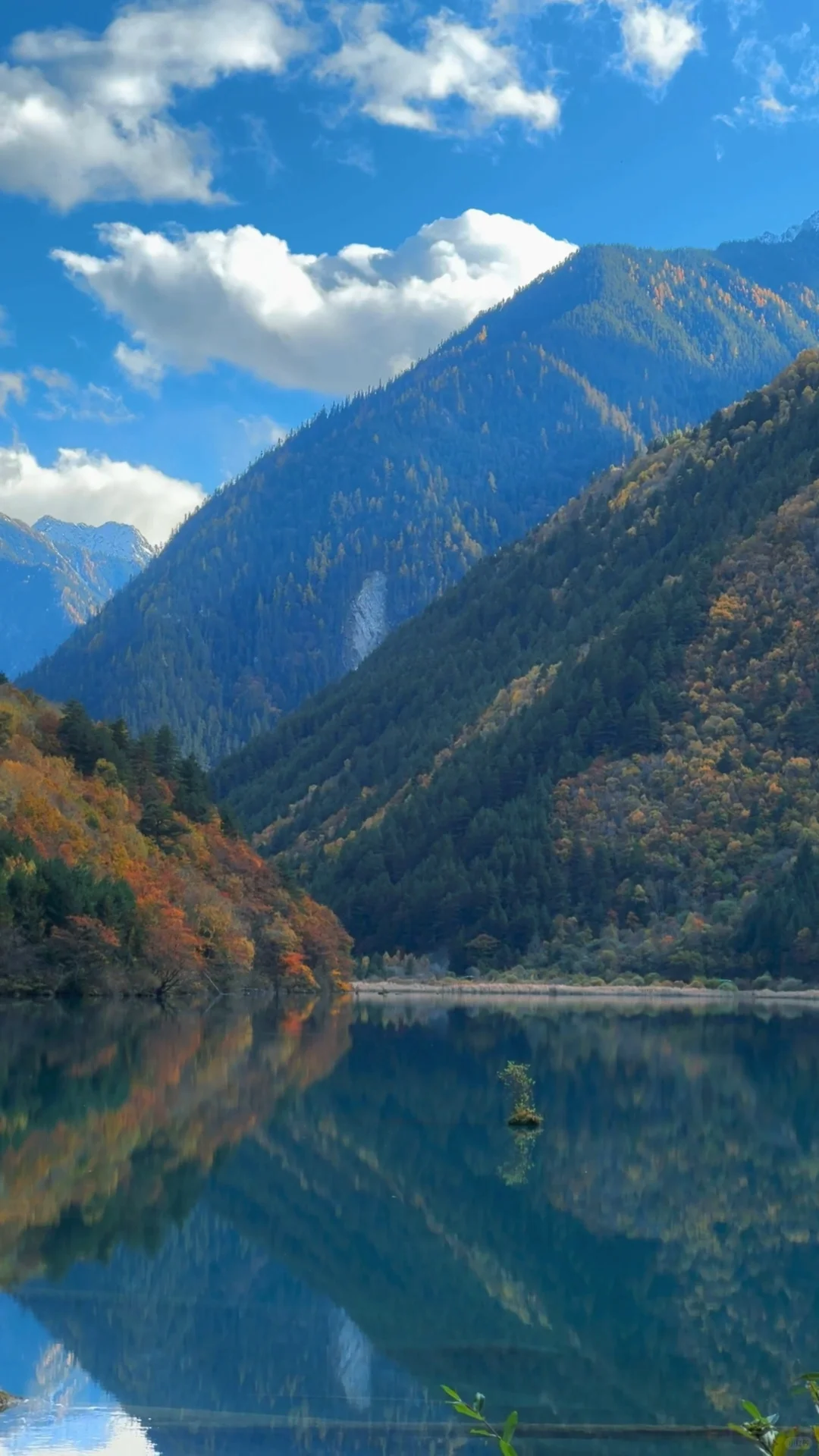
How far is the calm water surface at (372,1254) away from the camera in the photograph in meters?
18.9

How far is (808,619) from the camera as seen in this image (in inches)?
6033

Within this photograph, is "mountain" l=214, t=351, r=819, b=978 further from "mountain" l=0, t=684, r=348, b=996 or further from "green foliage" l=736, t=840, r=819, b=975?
"mountain" l=0, t=684, r=348, b=996

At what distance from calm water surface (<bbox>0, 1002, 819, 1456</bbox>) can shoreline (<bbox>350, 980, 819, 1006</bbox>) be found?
6719cm

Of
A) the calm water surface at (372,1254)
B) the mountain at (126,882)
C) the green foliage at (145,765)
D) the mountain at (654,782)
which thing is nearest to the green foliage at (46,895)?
the mountain at (126,882)

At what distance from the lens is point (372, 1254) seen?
27.0 meters

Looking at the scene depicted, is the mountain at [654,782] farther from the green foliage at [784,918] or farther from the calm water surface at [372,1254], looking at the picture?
the calm water surface at [372,1254]

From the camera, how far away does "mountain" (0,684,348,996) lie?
74.8m

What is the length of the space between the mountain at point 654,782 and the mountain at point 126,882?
27.9m

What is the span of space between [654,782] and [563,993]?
30399 mm

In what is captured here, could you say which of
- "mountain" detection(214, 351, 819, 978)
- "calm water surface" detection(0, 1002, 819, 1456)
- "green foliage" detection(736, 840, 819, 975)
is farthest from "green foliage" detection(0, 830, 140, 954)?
"mountain" detection(214, 351, 819, 978)

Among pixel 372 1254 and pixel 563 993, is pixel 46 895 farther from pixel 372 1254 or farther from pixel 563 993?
pixel 563 993

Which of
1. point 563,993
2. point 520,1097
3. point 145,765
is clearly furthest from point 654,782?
point 520,1097

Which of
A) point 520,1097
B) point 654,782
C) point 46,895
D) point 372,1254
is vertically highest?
point 654,782

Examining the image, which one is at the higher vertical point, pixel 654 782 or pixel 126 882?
pixel 654 782
